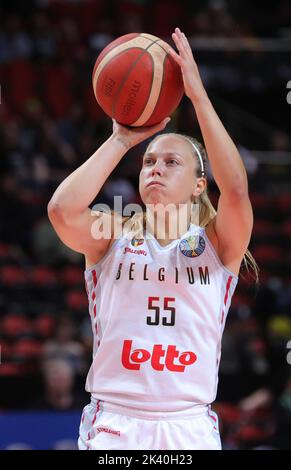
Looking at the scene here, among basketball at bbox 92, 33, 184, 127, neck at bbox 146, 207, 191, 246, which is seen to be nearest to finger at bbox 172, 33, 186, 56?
basketball at bbox 92, 33, 184, 127

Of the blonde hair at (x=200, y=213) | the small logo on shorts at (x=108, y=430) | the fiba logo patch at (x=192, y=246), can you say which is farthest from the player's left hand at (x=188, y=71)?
the small logo on shorts at (x=108, y=430)

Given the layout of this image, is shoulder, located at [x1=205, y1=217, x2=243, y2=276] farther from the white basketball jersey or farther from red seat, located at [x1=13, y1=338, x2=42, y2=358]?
red seat, located at [x1=13, y1=338, x2=42, y2=358]

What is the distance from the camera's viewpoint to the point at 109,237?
3988 mm

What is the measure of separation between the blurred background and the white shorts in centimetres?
342

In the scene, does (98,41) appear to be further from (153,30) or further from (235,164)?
(235,164)

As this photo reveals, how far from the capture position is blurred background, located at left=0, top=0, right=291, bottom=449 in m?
7.68

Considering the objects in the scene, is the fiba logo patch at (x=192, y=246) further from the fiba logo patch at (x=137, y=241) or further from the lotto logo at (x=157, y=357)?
the lotto logo at (x=157, y=357)

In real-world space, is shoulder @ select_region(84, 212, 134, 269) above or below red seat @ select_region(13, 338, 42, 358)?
above

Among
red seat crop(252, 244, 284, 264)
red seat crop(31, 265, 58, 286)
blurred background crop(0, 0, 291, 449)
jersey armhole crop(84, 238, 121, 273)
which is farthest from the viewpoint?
red seat crop(252, 244, 284, 264)

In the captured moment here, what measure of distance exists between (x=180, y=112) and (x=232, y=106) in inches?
41.5

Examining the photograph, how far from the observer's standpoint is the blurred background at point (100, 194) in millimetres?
7684

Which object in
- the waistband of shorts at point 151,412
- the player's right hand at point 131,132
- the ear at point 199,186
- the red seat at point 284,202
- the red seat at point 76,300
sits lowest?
the waistband of shorts at point 151,412

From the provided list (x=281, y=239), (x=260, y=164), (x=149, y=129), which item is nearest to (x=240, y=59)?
(x=260, y=164)

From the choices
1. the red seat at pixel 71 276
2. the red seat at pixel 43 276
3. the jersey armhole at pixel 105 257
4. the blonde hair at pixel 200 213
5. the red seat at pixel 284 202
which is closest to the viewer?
the jersey armhole at pixel 105 257
